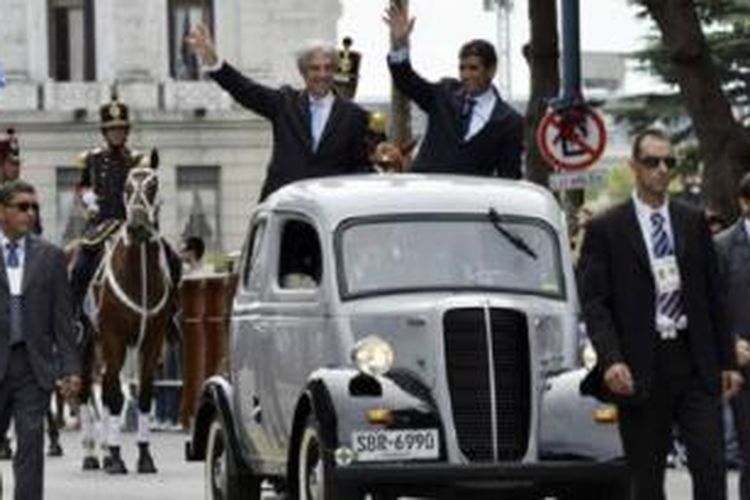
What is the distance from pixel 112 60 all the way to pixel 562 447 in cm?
6893

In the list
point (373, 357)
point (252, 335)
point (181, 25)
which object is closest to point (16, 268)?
point (252, 335)

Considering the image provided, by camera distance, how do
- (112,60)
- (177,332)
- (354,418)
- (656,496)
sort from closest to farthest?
(656,496)
(354,418)
(177,332)
(112,60)

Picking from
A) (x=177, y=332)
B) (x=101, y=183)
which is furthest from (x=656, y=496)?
(x=177, y=332)

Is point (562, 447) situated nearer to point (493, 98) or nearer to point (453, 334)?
point (453, 334)

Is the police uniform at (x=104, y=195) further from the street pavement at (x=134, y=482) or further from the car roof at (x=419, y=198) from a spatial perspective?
the car roof at (x=419, y=198)

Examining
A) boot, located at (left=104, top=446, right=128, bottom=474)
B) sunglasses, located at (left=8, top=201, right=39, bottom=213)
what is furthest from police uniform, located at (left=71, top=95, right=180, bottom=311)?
sunglasses, located at (left=8, top=201, right=39, bottom=213)

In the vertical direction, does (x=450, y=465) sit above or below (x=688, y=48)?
below

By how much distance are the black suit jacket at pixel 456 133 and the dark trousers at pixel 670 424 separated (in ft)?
13.2

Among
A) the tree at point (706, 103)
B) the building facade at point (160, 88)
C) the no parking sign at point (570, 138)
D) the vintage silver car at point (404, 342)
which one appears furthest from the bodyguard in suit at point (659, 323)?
the building facade at point (160, 88)

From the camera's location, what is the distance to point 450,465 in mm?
16438

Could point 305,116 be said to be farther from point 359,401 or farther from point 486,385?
point 359,401

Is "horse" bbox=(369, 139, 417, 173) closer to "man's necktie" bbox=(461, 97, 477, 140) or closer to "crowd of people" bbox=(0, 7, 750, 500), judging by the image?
"crowd of people" bbox=(0, 7, 750, 500)

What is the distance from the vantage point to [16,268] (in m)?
17.6

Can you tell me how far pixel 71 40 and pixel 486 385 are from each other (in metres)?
70.6
